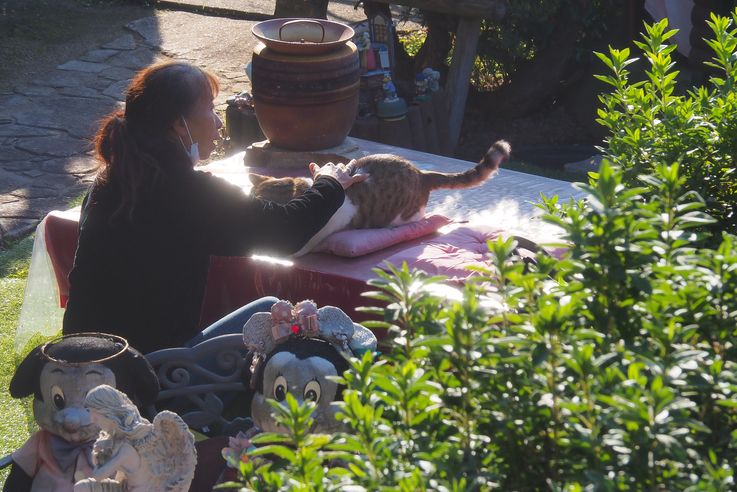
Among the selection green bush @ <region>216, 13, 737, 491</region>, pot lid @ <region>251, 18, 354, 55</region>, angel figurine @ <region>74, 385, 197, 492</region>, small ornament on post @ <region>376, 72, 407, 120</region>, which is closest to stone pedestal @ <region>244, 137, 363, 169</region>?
pot lid @ <region>251, 18, 354, 55</region>

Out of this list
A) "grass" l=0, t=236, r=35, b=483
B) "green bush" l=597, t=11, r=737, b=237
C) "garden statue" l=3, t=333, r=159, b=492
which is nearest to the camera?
"green bush" l=597, t=11, r=737, b=237

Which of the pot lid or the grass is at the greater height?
the pot lid

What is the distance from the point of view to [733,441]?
1.46m

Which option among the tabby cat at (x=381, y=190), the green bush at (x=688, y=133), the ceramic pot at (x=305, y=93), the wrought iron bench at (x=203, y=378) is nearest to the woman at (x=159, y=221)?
the wrought iron bench at (x=203, y=378)

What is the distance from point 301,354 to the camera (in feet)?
9.16

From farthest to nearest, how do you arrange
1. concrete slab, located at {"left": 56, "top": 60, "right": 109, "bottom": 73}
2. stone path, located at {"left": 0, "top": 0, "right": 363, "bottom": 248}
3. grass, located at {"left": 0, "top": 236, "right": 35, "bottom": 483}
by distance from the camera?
1. concrete slab, located at {"left": 56, "top": 60, "right": 109, "bottom": 73}
2. stone path, located at {"left": 0, "top": 0, "right": 363, "bottom": 248}
3. grass, located at {"left": 0, "top": 236, "right": 35, "bottom": 483}

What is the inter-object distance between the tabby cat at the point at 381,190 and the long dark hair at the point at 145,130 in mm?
968

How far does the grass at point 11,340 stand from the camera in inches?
155

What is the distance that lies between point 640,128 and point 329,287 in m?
1.69

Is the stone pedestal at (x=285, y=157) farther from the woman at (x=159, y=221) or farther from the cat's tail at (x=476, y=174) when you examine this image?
the woman at (x=159, y=221)

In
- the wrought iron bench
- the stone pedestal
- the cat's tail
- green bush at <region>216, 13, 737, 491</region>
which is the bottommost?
the stone pedestal

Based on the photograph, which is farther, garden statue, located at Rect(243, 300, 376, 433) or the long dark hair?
the long dark hair

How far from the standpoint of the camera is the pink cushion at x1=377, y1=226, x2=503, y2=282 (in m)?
4.15

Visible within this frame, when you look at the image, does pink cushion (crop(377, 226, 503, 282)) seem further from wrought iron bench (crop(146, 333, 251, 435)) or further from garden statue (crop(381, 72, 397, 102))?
garden statue (crop(381, 72, 397, 102))
